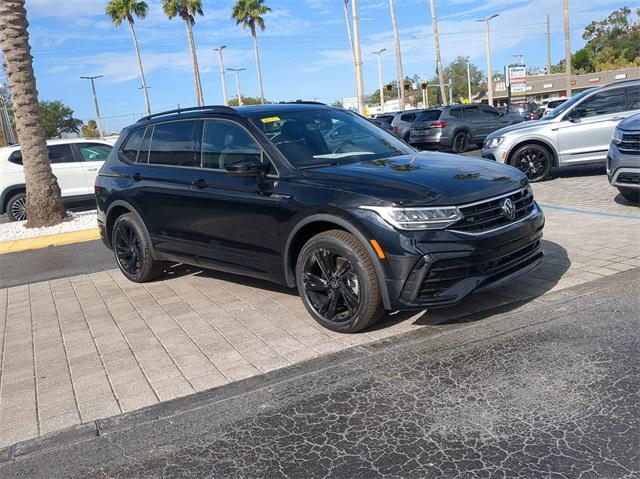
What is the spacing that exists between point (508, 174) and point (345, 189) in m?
1.38

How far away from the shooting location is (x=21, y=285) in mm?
7234

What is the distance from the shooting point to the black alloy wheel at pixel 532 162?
1125 centimetres

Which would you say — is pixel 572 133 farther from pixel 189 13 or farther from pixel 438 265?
pixel 189 13

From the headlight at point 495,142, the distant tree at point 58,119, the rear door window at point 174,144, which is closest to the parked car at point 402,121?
the headlight at point 495,142

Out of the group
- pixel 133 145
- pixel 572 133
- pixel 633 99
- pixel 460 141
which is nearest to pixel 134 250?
pixel 133 145

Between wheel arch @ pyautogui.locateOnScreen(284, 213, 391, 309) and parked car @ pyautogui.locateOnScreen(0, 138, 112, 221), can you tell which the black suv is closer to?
wheel arch @ pyautogui.locateOnScreen(284, 213, 391, 309)

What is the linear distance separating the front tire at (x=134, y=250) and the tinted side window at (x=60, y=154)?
272 inches

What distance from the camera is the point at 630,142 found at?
24.9ft

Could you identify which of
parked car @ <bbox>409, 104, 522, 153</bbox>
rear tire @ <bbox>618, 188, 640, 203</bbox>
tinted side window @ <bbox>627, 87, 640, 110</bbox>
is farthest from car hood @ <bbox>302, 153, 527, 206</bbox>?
parked car @ <bbox>409, 104, 522, 153</bbox>

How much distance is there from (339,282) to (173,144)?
2557 millimetres

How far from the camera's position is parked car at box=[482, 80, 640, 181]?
423 inches

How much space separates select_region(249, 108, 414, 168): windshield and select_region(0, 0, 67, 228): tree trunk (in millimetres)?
7065

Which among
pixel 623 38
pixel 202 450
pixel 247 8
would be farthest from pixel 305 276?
pixel 623 38

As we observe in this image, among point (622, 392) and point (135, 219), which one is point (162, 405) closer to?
point (622, 392)
